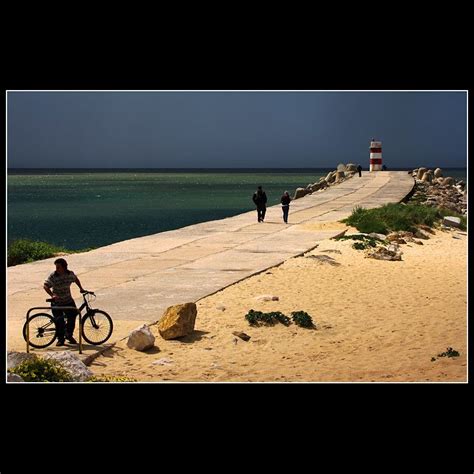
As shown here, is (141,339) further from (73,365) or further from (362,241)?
(362,241)

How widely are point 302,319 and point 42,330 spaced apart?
3651 mm

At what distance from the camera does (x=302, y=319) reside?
1230 centimetres

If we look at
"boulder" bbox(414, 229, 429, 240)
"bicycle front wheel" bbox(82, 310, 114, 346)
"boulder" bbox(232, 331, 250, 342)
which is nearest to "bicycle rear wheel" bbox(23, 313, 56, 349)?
"bicycle front wheel" bbox(82, 310, 114, 346)

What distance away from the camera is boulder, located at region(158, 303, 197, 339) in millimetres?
11344

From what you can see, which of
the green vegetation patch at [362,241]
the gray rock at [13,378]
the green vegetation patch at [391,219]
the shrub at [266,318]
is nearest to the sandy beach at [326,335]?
the shrub at [266,318]

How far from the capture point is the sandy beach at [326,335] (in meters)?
10.0

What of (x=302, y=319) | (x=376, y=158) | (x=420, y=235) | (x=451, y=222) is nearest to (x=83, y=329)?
(x=302, y=319)

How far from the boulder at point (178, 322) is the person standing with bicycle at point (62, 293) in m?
1.26

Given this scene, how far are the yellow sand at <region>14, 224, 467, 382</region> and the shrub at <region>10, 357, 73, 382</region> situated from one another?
0.77 metres

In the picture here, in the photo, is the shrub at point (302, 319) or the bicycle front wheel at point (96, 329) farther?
the shrub at point (302, 319)

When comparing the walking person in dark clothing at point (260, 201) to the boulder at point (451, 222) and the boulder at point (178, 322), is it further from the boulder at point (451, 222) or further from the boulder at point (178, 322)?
the boulder at point (178, 322)

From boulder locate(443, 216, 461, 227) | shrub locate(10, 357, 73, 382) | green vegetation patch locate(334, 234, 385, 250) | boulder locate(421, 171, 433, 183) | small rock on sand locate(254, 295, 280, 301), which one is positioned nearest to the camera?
shrub locate(10, 357, 73, 382)

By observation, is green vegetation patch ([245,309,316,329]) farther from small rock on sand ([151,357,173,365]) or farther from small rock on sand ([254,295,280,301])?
small rock on sand ([151,357,173,365])

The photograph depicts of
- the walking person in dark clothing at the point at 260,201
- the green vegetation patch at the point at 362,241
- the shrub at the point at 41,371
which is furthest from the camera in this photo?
the walking person in dark clothing at the point at 260,201
